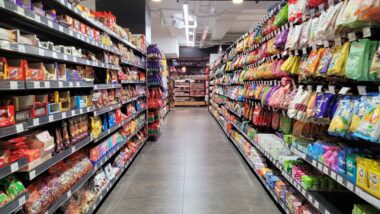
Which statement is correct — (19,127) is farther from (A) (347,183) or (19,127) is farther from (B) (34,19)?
(A) (347,183)

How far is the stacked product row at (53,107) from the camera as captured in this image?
76.2 inches

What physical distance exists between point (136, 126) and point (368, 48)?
16.5ft

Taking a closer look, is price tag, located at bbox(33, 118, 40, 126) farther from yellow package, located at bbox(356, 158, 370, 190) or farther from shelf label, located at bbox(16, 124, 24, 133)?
yellow package, located at bbox(356, 158, 370, 190)

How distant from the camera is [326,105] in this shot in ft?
7.10

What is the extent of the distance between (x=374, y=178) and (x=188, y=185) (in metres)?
2.94

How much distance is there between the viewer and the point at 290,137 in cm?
303

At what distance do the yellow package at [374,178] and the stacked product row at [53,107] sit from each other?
2218 millimetres

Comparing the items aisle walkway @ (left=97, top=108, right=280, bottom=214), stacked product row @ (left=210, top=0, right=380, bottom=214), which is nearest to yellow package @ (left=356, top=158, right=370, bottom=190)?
stacked product row @ (left=210, top=0, right=380, bottom=214)

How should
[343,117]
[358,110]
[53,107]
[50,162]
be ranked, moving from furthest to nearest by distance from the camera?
[53,107]
[50,162]
[343,117]
[358,110]

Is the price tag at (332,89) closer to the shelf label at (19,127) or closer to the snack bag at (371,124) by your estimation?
the snack bag at (371,124)

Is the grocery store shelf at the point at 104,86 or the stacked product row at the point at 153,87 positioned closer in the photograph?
the grocery store shelf at the point at 104,86

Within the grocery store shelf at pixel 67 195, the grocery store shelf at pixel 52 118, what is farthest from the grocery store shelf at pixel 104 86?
the grocery store shelf at pixel 67 195

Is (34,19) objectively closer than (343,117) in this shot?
No

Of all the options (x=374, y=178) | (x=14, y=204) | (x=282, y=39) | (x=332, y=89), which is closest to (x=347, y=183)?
(x=374, y=178)
